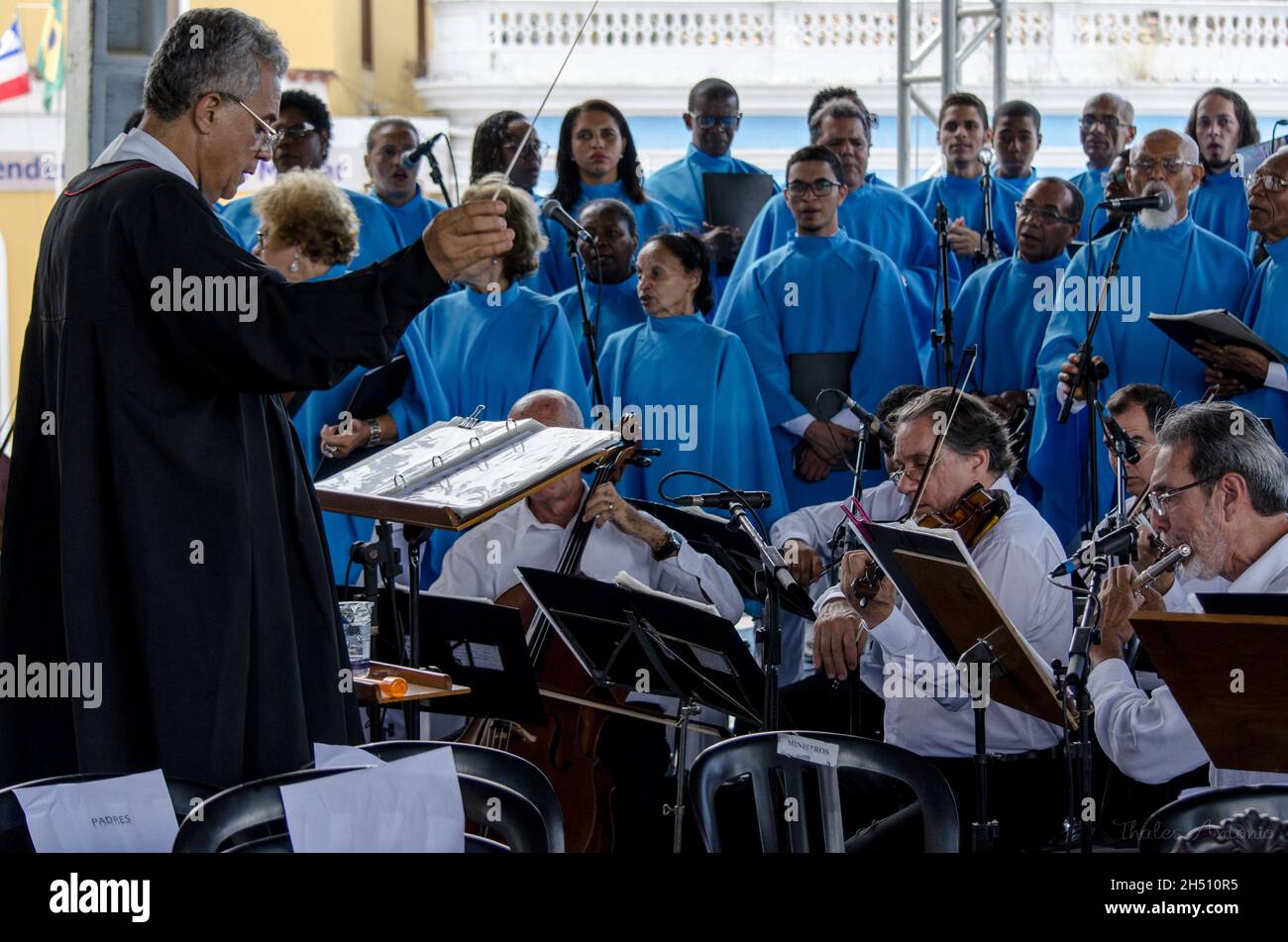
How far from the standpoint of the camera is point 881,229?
759 cm

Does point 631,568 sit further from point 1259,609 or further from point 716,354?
point 1259,609

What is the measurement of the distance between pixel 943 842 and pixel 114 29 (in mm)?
4599

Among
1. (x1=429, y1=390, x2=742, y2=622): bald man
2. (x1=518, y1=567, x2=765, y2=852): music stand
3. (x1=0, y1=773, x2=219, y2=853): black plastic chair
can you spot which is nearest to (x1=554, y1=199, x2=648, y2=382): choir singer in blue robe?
(x1=429, y1=390, x2=742, y2=622): bald man

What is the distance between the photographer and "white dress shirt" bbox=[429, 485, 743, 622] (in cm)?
486

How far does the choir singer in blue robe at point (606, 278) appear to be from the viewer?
21.5 feet

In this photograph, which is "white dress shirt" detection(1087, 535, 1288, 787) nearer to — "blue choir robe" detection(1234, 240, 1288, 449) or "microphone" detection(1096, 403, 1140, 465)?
"microphone" detection(1096, 403, 1140, 465)

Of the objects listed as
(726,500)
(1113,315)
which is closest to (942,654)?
(726,500)

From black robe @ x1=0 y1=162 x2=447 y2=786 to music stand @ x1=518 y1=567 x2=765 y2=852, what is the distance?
1.15m

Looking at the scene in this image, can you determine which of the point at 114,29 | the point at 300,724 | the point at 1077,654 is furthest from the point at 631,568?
the point at 114,29

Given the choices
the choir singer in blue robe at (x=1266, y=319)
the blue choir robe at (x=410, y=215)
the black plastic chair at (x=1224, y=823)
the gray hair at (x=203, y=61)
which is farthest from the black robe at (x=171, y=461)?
the blue choir robe at (x=410, y=215)

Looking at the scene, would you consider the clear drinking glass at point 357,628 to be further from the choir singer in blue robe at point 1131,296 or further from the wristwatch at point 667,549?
the choir singer in blue robe at point 1131,296

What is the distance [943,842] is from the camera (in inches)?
111

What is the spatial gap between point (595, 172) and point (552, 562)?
265 cm

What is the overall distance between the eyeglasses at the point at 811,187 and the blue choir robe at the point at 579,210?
0.70 m
